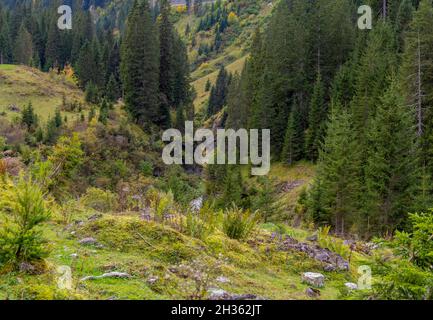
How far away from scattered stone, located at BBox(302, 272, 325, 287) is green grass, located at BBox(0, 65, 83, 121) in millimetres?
40062

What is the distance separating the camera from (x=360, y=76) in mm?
40750

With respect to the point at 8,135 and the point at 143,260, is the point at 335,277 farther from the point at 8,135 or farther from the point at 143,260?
the point at 8,135

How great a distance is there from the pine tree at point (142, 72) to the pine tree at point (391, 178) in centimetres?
3503

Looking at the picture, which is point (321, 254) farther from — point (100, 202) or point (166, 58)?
point (166, 58)

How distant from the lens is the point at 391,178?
23.0 metres

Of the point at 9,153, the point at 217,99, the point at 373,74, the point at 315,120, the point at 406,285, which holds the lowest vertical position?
the point at 217,99

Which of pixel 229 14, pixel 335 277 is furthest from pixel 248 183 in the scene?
pixel 229 14

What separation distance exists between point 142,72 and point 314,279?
49284 mm

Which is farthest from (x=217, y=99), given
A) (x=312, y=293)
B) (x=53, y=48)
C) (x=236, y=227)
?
(x=312, y=293)

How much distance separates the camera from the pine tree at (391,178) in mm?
22797

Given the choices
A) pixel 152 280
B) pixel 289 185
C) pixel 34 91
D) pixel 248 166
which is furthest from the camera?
pixel 34 91

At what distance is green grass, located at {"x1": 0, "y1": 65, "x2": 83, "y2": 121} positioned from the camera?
48.3 m

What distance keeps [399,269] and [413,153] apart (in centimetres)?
2128

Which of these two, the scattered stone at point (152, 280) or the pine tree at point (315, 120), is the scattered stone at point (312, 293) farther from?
the pine tree at point (315, 120)
